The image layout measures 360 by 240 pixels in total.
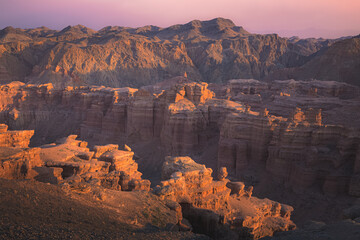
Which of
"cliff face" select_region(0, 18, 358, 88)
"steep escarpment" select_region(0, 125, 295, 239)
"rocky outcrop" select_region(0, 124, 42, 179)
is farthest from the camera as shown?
"cliff face" select_region(0, 18, 358, 88)

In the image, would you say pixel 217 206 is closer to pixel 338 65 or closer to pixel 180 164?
pixel 180 164

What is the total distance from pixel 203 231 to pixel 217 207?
2.83m

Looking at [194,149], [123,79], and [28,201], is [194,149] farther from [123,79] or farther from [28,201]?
[123,79]

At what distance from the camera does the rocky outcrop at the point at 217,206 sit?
1573 centimetres

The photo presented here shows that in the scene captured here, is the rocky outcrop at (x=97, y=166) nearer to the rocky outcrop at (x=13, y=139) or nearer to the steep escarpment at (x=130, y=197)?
the steep escarpment at (x=130, y=197)

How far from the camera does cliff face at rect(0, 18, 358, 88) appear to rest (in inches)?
3329

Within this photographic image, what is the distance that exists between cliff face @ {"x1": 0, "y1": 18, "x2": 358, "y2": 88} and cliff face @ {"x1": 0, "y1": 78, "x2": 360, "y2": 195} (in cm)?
2256

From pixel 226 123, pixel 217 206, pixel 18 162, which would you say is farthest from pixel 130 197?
pixel 226 123

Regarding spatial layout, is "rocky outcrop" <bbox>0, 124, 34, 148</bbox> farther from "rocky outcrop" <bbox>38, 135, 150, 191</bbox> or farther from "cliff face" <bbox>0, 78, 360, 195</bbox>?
"cliff face" <bbox>0, 78, 360, 195</bbox>

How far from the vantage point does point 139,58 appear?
11081 centimetres

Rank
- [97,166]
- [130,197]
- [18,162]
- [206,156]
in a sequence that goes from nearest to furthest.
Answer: [130,197] < [18,162] < [97,166] < [206,156]

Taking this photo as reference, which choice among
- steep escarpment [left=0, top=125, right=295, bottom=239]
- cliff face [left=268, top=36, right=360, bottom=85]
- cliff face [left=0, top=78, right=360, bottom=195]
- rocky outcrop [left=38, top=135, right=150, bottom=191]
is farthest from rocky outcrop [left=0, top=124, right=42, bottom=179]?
cliff face [left=268, top=36, right=360, bottom=85]

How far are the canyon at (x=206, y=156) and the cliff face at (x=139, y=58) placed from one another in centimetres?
3768

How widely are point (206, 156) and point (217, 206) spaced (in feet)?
48.0
